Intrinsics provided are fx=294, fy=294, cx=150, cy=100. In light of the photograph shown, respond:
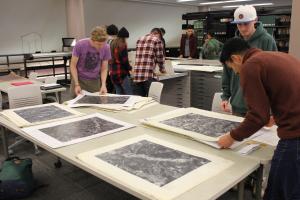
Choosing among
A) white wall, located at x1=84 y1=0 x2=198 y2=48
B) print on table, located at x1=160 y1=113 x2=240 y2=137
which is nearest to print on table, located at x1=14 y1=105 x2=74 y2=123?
print on table, located at x1=160 y1=113 x2=240 y2=137

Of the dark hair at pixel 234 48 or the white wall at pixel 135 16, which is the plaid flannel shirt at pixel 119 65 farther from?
the white wall at pixel 135 16

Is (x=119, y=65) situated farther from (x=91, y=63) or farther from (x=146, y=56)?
(x=91, y=63)

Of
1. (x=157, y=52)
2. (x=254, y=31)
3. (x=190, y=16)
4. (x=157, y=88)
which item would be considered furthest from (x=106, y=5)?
(x=254, y=31)

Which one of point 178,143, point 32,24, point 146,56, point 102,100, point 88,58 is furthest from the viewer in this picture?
point 32,24

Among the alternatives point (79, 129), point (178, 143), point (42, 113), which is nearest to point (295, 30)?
point (178, 143)

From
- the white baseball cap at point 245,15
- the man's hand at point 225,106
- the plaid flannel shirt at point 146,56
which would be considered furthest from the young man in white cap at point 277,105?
the plaid flannel shirt at point 146,56

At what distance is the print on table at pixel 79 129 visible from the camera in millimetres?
1654

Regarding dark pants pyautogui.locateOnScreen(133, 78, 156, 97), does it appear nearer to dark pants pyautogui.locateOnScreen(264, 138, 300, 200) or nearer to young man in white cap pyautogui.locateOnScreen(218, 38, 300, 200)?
young man in white cap pyautogui.locateOnScreen(218, 38, 300, 200)

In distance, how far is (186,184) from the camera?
43.6 inches

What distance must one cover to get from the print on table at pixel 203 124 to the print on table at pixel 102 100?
2.09ft

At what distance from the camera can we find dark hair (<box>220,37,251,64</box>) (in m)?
1.34

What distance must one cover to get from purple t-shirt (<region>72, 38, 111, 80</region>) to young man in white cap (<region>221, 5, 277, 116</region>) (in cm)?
119

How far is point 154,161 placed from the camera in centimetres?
131

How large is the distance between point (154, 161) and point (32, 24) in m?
8.51
